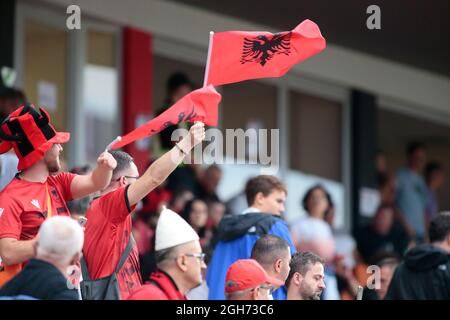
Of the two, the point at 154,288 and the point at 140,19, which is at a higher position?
the point at 140,19

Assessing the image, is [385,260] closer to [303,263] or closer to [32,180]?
[303,263]

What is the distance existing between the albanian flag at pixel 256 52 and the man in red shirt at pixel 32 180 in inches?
41.5

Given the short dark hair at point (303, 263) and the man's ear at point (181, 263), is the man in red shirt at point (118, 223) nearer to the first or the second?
the man's ear at point (181, 263)

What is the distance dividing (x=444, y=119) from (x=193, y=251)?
40.6 feet

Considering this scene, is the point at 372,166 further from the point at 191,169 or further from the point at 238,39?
the point at 238,39

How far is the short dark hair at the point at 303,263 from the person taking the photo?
7075 mm

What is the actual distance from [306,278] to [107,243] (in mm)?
1215

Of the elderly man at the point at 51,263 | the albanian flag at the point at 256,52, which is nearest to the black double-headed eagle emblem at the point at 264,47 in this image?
the albanian flag at the point at 256,52

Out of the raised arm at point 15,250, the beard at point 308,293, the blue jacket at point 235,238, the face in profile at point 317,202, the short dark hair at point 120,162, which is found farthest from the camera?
the face in profile at point 317,202

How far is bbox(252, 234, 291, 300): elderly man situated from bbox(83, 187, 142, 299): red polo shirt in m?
0.74

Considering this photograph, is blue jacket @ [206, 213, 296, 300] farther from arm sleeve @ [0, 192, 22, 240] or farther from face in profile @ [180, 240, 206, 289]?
face in profile @ [180, 240, 206, 289]

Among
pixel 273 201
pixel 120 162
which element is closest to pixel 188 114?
pixel 120 162

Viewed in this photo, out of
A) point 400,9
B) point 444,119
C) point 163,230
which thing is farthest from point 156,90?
point 163,230

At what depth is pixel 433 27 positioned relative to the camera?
14.1m
